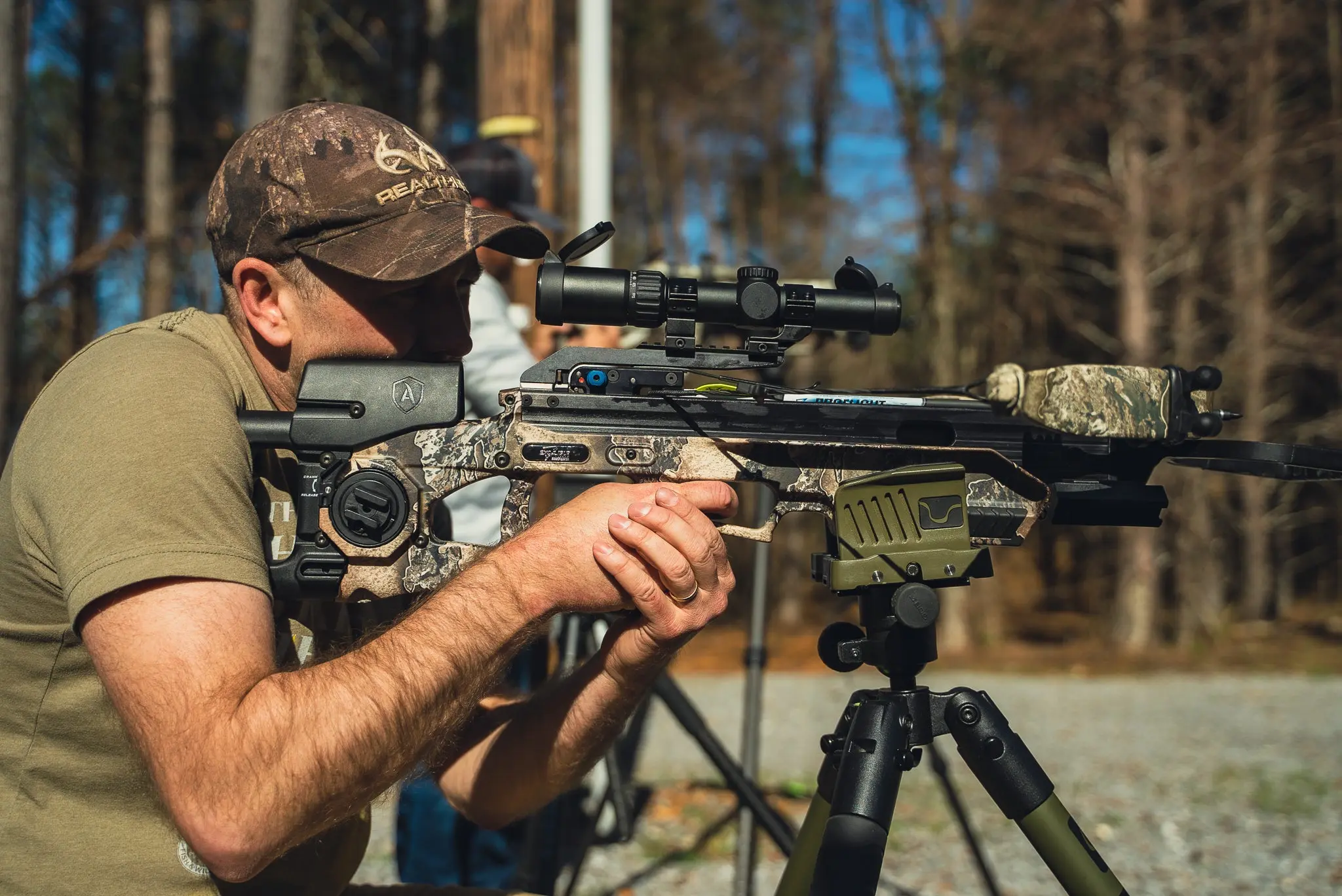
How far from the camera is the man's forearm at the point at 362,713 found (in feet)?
5.00

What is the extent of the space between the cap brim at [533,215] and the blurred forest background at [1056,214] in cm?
470

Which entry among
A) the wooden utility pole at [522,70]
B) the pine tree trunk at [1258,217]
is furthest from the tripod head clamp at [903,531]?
the pine tree trunk at [1258,217]

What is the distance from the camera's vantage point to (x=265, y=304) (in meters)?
1.99

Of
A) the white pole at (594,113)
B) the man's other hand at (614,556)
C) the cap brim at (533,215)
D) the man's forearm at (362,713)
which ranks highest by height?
the white pole at (594,113)

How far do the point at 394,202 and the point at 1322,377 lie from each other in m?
13.4

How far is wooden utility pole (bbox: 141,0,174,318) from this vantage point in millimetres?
10695

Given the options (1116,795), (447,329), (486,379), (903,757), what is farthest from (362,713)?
(1116,795)

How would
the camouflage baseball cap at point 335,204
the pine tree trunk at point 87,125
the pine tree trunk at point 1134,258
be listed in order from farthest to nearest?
the pine tree trunk at point 87,125
the pine tree trunk at point 1134,258
the camouflage baseball cap at point 335,204

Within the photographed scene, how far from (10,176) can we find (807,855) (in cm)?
339

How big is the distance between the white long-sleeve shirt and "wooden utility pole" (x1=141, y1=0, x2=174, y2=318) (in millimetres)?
7937

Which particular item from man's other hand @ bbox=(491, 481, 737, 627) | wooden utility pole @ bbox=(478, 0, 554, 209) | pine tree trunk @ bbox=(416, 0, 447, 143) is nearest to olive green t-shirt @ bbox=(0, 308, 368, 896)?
man's other hand @ bbox=(491, 481, 737, 627)

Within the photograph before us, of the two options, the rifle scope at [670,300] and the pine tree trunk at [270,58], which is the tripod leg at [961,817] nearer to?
the rifle scope at [670,300]

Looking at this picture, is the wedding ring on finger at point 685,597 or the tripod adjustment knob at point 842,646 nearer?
the wedding ring on finger at point 685,597

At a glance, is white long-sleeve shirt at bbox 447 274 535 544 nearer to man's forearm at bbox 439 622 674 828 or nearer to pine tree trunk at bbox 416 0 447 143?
man's forearm at bbox 439 622 674 828
